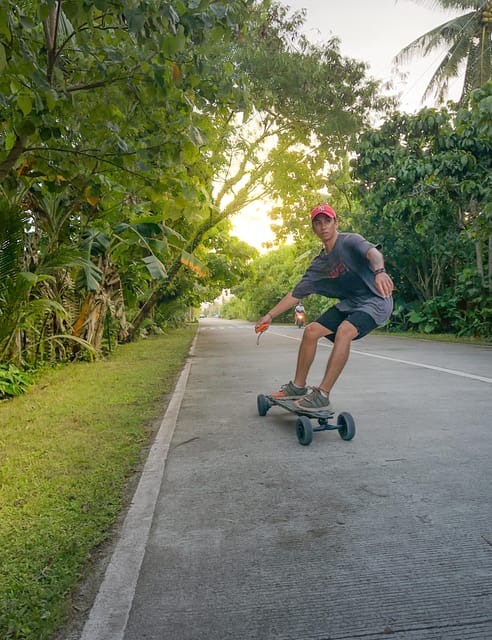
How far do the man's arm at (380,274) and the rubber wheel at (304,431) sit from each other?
1239 mm

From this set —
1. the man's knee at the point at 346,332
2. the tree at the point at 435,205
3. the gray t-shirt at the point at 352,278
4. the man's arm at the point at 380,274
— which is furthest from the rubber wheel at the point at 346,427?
the tree at the point at 435,205

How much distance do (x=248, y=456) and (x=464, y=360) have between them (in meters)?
7.81

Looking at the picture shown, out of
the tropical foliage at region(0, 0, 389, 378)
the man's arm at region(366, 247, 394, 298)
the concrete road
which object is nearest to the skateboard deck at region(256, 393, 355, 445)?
the concrete road

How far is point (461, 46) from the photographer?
22547mm

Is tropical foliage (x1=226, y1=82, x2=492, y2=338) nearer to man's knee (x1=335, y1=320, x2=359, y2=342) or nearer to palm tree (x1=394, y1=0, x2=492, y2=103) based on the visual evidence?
palm tree (x1=394, y1=0, x2=492, y2=103)

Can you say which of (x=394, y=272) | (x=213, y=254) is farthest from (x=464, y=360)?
(x=213, y=254)

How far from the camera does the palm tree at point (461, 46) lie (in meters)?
21.3

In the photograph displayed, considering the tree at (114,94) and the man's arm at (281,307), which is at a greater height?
the tree at (114,94)

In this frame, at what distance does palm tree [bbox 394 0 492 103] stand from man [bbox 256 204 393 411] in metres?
19.0

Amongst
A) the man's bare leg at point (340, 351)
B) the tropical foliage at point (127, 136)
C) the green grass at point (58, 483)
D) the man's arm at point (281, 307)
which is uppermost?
the tropical foliage at point (127, 136)

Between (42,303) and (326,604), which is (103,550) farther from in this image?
(42,303)

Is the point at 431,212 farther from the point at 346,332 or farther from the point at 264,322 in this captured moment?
the point at 346,332

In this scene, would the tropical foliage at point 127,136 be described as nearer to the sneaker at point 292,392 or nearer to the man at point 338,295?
the man at point 338,295

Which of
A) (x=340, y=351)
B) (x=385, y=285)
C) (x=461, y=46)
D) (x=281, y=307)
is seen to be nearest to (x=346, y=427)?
(x=340, y=351)
